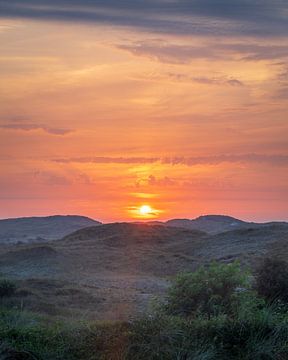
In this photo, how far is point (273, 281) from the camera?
715 inches

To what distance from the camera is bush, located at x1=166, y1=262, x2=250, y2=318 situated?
13.8 metres

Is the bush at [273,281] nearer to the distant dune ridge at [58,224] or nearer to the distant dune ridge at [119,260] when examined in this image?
the distant dune ridge at [119,260]

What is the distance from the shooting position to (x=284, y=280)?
18078 millimetres

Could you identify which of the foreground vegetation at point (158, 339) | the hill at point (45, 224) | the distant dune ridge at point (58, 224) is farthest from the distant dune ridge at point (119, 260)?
the hill at point (45, 224)

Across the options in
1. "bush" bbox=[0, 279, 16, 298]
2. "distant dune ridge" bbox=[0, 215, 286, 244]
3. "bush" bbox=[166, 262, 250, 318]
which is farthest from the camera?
"distant dune ridge" bbox=[0, 215, 286, 244]

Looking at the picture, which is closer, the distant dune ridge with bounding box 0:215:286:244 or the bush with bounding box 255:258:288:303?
the bush with bounding box 255:258:288:303

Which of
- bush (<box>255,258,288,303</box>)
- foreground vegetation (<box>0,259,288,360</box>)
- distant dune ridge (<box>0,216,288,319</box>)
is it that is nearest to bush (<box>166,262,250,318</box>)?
bush (<box>255,258,288,303</box>)

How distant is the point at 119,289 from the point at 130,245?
22595 millimetres

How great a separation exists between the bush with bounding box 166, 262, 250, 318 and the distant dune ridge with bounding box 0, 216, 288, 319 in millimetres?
5669

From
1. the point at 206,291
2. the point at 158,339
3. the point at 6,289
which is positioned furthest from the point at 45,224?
the point at 158,339

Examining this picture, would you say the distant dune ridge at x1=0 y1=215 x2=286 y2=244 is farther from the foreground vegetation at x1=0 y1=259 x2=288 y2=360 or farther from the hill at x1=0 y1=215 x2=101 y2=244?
the foreground vegetation at x1=0 y1=259 x2=288 y2=360

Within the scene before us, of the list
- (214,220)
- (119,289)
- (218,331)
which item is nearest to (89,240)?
(119,289)

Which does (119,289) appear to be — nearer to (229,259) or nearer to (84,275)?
(84,275)

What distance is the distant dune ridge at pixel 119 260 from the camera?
25.5 meters
